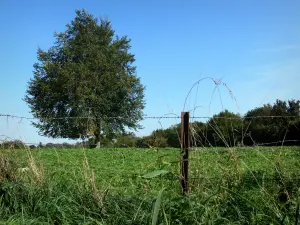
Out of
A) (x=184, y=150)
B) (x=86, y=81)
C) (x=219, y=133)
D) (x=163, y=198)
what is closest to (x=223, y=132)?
(x=219, y=133)

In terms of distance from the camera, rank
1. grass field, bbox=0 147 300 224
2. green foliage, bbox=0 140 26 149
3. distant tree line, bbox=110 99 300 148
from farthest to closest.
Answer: green foliage, bbox=0 140 26 149 < distant tree line, bbox=110 99 300 148 < grass field, bbox=0 147 300 224

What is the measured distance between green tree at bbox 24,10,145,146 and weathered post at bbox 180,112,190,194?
24.4m

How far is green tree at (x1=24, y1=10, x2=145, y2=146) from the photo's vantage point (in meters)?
30.7

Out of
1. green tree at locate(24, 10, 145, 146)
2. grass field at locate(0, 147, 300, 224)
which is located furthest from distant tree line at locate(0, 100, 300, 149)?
green tree at locate(24, 10, 145, 146)

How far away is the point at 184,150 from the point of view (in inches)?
187

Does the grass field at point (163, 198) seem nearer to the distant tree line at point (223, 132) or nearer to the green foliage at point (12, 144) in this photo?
the distant tree line at point (223, 132)

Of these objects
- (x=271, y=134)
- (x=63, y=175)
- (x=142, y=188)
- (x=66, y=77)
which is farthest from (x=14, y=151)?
(x=66, y=77)

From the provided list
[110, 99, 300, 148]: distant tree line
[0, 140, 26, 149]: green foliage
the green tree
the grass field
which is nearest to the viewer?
the grass field

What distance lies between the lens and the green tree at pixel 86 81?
30.7 meters

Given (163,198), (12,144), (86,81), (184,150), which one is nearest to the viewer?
(163,198)

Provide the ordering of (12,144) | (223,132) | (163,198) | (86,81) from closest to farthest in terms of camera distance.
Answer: (163,198) → (223,132) → (12,144) → (86,81)

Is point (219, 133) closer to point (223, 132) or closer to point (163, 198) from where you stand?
point (223, 132)

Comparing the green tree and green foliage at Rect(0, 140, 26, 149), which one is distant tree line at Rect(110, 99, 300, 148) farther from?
the green tree

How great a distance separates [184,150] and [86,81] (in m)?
27.0
